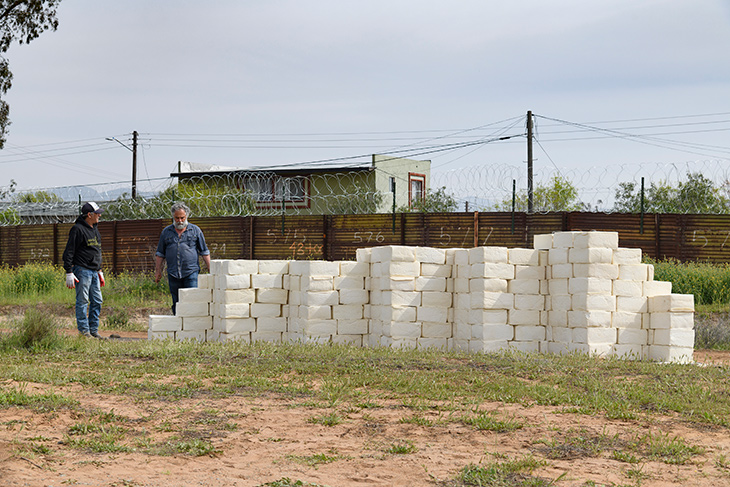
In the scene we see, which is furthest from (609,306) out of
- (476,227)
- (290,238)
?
(290,238)

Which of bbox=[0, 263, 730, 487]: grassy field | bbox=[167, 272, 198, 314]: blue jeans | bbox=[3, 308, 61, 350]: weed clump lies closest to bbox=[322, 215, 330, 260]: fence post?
bbox=[167, 272, 198, 314]: blue jeans

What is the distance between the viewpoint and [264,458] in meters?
4.89

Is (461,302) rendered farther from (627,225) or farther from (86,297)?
(627,225)

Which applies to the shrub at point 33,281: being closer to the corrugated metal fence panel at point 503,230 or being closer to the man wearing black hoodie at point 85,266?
the man wearing black hoodie at point 85,266

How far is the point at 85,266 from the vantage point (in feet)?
34.8

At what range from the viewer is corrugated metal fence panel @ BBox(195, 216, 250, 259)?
2066 centimetres

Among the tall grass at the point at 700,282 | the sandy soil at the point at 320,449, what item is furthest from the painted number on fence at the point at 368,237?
the sandy soil at the point at 320,449

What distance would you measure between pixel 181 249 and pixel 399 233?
904cm

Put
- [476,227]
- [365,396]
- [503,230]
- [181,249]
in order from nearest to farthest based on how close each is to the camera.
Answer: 1. [365,396]
2. [181,249]
3. [503,230]
4. [476,227]

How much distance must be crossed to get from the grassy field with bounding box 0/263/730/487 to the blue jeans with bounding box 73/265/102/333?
3.34ft

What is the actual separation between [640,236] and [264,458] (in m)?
15.2

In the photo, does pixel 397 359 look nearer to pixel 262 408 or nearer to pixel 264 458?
pixel 262 408

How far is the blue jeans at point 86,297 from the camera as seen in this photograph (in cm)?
1055

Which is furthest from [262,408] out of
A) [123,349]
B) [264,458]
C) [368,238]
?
[368,238]
